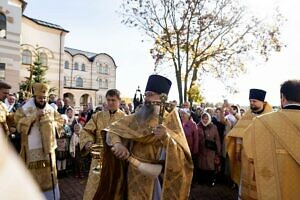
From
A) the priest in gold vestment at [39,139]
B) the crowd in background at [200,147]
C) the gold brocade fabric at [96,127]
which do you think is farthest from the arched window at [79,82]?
the gold brocade fabric at [96,127]

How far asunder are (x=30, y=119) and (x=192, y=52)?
49.8 ft

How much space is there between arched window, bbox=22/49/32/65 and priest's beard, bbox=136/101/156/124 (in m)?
34.0

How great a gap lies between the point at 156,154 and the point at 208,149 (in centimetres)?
484

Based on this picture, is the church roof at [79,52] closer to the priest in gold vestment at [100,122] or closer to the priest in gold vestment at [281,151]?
the priest in gold vestment at [100,122]

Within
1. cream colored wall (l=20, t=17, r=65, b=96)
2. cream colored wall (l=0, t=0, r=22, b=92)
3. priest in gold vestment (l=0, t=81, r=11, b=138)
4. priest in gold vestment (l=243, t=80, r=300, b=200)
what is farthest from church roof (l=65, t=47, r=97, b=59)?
priest in gold vestment (l=243, t=80, r=300, b=200)

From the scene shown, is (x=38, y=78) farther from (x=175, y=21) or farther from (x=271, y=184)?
(x=271, y=184)

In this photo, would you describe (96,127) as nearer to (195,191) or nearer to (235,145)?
(235,145)

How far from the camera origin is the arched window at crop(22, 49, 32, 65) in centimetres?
3498

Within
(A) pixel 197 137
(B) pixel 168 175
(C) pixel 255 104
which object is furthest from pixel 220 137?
(B) pixel 168 175

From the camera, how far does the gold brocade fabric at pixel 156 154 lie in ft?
10.6

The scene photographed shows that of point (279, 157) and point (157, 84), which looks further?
point (157, 84)

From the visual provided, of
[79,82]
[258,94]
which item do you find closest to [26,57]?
[79,82]

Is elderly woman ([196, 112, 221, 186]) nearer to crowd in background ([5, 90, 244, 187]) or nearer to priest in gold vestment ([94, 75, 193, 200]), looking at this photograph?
crowd in background ([5, 90, 244, 187])

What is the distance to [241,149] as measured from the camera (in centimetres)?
466
